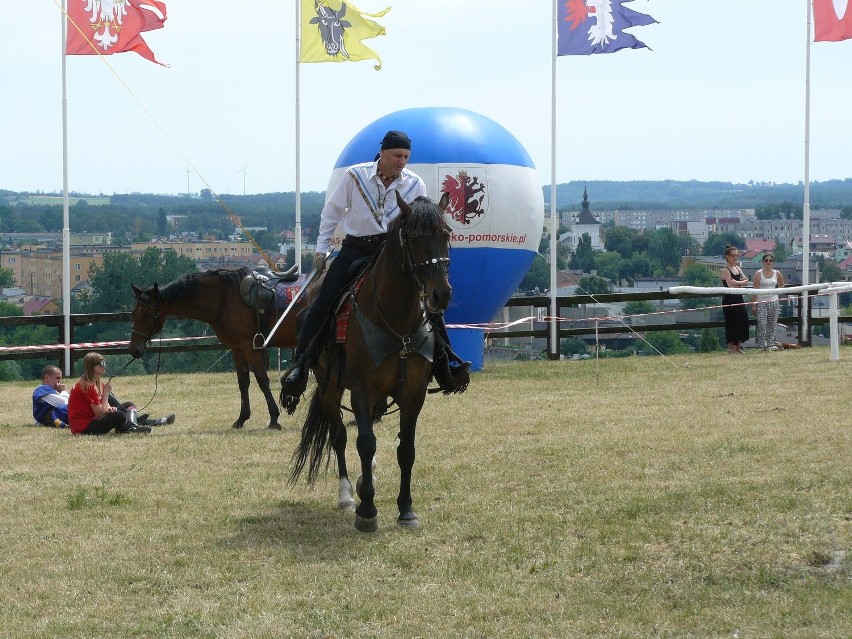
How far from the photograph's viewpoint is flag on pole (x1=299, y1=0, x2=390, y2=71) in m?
24.8

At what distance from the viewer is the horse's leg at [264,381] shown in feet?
51.6

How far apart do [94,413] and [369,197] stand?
7.21m

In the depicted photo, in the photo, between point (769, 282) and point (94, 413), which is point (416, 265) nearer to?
point (94, 413)

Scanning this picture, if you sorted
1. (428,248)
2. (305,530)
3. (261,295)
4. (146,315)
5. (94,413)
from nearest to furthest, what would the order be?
(428,248), (305,530), (94,413), (261,295), (146,315)

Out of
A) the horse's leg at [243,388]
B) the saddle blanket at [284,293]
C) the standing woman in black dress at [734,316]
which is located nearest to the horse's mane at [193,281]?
the saddle blanket at [284,293]

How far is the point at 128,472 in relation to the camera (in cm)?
1252

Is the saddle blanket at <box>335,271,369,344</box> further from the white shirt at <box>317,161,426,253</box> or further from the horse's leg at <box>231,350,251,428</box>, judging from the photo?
the horse's leg at <box>231,350,251,428</box>

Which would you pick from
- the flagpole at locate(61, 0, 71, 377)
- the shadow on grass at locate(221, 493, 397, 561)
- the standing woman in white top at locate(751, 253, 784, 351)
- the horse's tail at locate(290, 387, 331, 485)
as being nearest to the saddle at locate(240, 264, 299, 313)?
the horse's tail at locate(290, 387, 331, 485)

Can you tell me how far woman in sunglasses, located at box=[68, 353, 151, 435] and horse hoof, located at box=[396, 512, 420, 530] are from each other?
6929mm

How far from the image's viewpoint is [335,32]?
25312mm

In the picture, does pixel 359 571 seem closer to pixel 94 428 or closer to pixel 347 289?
pixel 347 289

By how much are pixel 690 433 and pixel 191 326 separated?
30.0 m

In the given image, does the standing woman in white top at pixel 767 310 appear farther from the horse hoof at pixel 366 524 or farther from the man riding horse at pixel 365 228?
the horse hoof at pixel 366 524

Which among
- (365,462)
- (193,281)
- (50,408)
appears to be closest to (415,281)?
(365,462)
